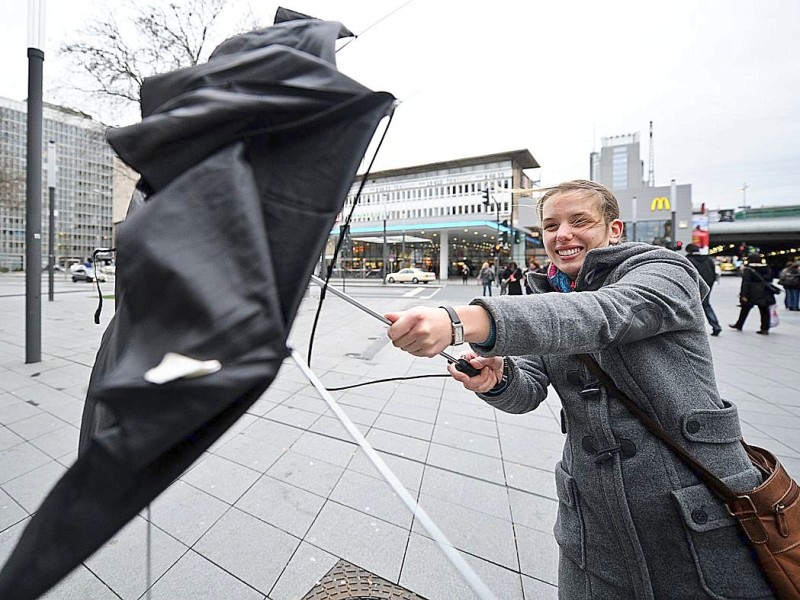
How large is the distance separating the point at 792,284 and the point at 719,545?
17180 millimetres

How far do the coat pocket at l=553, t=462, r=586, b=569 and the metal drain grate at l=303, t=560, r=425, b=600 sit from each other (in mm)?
967

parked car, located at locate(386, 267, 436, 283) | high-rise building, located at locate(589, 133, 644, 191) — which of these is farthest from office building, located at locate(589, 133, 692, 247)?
parked car, located at locate(386, 267, 436, 283)

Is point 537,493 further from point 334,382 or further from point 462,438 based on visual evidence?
point 334,382

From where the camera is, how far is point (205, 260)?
24.9 inches

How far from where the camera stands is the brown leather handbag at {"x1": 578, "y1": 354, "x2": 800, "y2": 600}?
0.99 meters

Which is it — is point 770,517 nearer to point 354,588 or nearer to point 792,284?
point 354,588

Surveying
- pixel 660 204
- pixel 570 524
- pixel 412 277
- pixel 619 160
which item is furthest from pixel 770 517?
pixel 619 160

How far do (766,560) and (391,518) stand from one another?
192 cm

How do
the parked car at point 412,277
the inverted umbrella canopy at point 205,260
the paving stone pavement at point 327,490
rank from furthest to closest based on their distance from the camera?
the parked car at point 412,277
the paving stone pavement at point 327,490
the inverted umbrella canopy at point 205,260

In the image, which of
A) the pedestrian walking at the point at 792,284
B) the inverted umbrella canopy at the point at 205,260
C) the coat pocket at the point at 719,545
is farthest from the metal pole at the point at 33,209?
the pedestrian walking at the point at 792,284

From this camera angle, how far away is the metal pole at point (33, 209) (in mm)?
5230

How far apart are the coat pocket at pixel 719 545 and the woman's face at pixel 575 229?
0.73 metres

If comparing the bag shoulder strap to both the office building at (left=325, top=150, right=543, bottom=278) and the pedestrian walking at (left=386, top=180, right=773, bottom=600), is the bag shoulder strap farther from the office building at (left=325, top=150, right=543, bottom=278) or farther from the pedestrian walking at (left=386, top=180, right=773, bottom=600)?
the office building at (left=325, top=150, right=543, bottom=278)

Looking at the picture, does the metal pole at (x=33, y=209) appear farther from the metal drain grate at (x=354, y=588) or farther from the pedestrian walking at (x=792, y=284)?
the pedestrian walking at (x=792, y=284)
